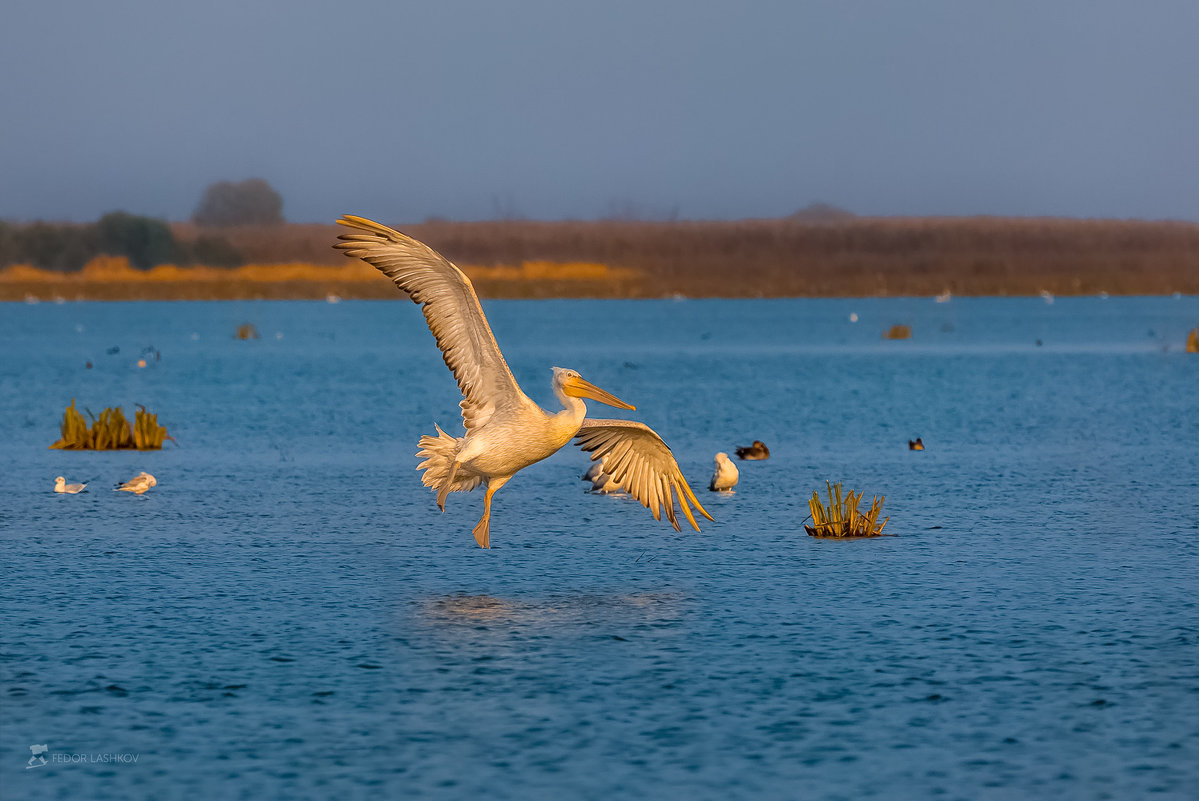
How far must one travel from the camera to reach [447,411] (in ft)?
152

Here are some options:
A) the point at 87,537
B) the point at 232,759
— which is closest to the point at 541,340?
the point at 87,537

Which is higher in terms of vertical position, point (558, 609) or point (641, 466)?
point (641, 466)

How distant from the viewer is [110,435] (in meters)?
32.0

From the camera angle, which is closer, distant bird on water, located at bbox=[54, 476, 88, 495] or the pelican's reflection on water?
the pelican's reflection on water

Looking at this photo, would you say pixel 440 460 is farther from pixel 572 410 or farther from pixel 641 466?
pixel 641 466

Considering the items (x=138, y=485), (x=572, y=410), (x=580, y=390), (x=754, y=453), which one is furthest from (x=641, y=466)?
(x=754, y=453)

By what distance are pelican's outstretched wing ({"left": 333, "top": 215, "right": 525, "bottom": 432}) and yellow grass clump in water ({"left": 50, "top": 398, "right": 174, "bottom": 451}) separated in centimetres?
1822

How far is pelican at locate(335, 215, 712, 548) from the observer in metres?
14.6

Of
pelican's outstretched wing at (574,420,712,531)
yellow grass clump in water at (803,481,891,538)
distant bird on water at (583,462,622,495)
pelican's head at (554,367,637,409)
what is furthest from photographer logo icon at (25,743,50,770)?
distant bird on water at (583,462,622,495)

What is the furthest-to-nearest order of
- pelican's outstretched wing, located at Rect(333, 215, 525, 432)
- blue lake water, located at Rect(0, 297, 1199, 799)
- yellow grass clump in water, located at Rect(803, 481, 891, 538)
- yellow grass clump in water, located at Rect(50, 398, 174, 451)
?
yellow grass clump in water, located at Rect(50, 398, 174, 451)
yellow grass clump in water, located at Rect(803, 481, 891, 538)
pelican's outstretched wing, located at Rect(333, 215, 525, 432)
blue lake water, located at Rect(0, 297, 1199, 799)

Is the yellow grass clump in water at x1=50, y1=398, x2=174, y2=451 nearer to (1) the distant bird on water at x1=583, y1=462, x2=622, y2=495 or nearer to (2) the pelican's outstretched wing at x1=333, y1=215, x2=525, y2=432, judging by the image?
(1) the distant bird on water at x1=583, y1=462, x2=622, y2=495

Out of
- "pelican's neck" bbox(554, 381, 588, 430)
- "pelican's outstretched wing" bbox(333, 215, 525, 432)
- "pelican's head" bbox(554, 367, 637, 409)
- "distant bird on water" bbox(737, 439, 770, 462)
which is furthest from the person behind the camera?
"distant bird on water" bbox(737, 439, 770, 462)

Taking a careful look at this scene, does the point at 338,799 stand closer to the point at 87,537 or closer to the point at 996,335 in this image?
the point at 87,537

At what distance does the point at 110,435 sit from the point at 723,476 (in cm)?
1435
